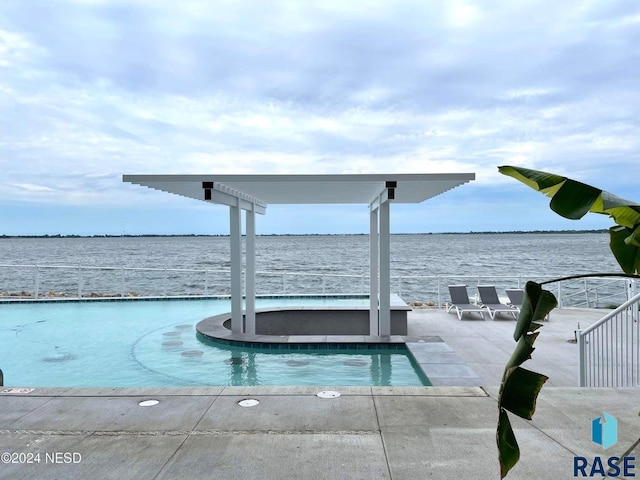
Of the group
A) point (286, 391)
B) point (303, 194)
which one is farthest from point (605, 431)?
point (303, 194)

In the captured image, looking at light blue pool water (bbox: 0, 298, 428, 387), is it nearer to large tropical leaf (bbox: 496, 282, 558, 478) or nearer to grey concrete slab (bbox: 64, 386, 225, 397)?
grey concrete slab (bbox: 64, 386, 225, 397)

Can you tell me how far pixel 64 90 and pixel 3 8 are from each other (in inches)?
210

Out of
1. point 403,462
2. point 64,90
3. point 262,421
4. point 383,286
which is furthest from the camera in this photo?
point 64,90

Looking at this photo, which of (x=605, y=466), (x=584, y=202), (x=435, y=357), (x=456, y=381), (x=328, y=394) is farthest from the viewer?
(x=435, y=357)

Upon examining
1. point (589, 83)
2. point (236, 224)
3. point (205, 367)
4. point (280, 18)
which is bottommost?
point (205, 367)

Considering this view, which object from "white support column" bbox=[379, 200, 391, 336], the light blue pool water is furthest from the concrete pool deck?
"white support column" bbox=[379, 200, 391, 336]

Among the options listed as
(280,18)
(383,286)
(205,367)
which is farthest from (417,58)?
(205,367)

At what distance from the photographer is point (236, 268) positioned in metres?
8.65

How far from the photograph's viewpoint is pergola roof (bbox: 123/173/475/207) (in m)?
6.81

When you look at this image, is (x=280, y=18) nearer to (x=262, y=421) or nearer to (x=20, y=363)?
(x=20, y=363)

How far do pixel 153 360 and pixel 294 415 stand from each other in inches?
159

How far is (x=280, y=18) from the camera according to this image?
34.4ft

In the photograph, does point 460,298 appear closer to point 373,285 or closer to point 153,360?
point 373,285

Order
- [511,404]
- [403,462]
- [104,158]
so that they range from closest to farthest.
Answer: [511,404], [403,462], [104,158]
